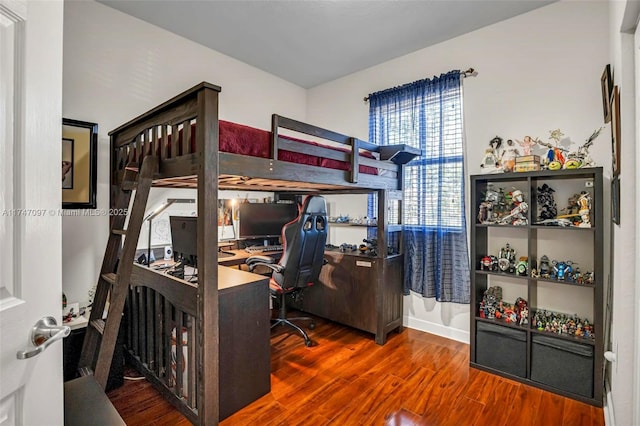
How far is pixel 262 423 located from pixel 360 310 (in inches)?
57.3

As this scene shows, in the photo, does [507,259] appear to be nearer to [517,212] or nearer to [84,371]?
[517,212]

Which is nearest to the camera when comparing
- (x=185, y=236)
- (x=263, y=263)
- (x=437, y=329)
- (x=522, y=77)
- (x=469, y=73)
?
(x=185, y=236)

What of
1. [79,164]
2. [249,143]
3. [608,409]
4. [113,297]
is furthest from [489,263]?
[79,164]

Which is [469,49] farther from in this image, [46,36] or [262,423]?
[262,423]

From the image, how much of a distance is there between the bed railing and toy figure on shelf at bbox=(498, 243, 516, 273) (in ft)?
7.51

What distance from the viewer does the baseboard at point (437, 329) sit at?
116 inches

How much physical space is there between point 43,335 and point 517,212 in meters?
2.77

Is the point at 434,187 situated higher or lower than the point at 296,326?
higher

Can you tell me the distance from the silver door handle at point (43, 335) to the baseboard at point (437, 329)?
3.06 metres

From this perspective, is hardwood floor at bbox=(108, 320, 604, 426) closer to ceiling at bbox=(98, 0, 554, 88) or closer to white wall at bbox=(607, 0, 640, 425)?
white wall at bbox=(607, 0, 640, 425)

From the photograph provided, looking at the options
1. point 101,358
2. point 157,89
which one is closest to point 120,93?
point 157,89

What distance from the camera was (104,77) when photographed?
2.51 m

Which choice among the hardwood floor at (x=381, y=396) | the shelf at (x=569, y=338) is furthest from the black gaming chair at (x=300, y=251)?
the shelf at (x=569, y=338)

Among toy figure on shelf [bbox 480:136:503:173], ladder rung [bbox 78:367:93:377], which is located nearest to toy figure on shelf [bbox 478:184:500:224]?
toy figure on shelf [bbox 480:136:503:173]
